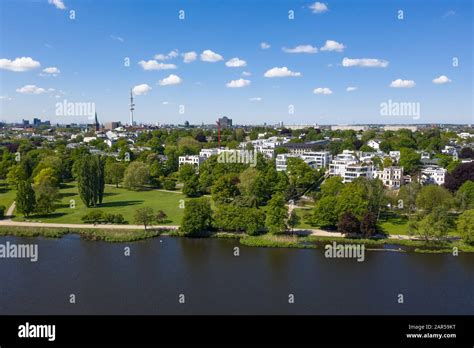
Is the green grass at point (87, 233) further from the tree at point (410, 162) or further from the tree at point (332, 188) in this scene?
the tree at point (410, 162)

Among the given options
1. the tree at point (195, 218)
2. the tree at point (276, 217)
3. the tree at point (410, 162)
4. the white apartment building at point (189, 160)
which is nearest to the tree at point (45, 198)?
the tree at point (195, 218)

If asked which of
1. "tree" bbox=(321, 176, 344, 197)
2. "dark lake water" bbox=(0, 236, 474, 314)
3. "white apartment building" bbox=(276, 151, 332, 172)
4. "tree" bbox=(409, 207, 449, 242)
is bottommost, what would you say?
"dark lake water" bbox=(0, 236, 474, 314)

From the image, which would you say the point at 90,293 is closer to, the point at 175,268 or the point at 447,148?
the point at 175,268

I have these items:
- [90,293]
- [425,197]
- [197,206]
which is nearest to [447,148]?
[425,197]

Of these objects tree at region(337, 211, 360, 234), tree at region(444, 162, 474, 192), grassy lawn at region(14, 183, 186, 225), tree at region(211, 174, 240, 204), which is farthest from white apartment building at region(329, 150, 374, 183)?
grassy lawn at region(14, 183, 186, 225)

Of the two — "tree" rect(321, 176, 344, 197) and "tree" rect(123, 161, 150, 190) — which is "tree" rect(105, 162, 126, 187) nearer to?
"tree" rect(123, 161, 150, 190)

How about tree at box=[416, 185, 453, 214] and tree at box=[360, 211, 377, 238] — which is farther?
tree at box=[416, 185, 453, 214]

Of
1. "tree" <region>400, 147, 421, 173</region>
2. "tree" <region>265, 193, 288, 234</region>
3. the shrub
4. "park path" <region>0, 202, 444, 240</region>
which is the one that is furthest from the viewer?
"tree" <region>400, 147, 421, 173</region>
